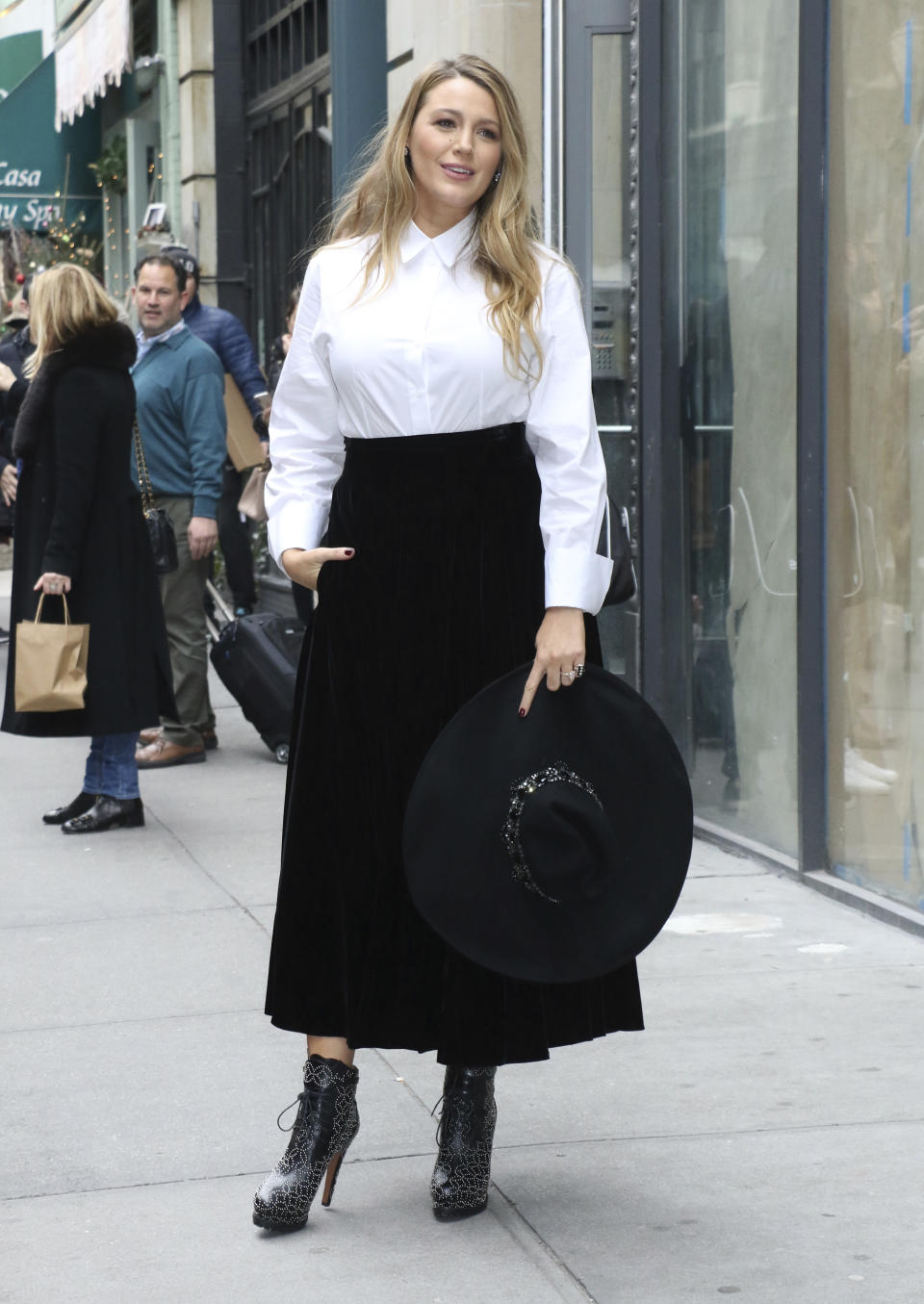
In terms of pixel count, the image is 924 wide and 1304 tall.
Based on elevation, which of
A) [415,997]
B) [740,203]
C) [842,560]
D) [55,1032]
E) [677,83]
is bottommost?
[55,1032]

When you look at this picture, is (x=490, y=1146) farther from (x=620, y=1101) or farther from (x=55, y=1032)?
(x=55, y=1032)

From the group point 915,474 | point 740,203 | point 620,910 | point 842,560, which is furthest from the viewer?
point 740,203

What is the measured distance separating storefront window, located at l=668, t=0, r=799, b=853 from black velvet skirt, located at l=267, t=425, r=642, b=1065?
2764mm

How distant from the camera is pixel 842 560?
5.68 metres

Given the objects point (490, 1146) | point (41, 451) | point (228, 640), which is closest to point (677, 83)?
point (41, 451)

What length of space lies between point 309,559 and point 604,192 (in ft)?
13.3

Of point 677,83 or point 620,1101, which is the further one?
point 677,83

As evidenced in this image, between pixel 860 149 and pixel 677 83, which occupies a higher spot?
pixel 677 83

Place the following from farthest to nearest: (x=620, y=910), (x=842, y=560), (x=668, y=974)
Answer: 1. (x=842, y=560)
2. (x=668, y=974)
3. (x=620, y=910)

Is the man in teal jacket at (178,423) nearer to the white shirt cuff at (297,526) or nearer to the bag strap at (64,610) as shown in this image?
the bag strap at (64,610)

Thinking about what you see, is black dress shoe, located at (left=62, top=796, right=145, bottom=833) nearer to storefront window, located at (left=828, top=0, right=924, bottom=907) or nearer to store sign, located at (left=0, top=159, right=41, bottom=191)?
storefront window, located at (left=828, top=0, right=924, bottom=907)

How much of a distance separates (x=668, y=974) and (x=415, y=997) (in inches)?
67.7

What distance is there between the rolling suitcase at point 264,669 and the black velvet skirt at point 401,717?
15.4 ft

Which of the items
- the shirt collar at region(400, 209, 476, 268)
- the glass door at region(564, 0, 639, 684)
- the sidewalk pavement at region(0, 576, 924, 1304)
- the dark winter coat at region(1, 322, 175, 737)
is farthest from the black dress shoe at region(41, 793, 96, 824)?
the shirt collar at region(400, 209, 476, 268)
